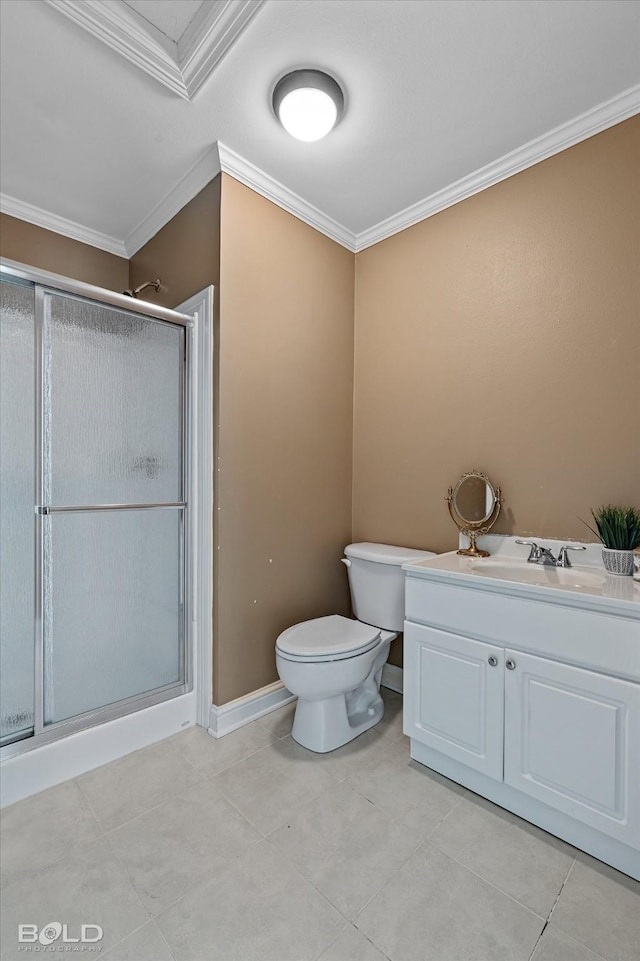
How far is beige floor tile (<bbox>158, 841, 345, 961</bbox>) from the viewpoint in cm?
100

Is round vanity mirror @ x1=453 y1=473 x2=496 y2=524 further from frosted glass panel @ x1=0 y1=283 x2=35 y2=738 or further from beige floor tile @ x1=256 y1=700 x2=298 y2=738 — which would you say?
frosted glass panel @ x1=0 y1=283 x2=35 y2=738

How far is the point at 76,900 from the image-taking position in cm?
111

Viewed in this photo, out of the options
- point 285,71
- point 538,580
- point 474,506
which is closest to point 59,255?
point 285,71

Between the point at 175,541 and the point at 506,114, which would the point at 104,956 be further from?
the point at 506,114

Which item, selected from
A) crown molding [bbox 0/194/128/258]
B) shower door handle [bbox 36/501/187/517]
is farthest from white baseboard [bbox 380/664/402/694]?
crown molding [bbox 0/194/128/258]

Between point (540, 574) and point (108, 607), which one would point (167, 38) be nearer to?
point (108, 607)

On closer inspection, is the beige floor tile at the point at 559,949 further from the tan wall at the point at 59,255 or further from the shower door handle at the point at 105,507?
the tan wall at the point at 59,255

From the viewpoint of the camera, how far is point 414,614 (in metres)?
1.63

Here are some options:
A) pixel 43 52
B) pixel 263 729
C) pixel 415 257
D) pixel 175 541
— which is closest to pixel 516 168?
pixel 415 257

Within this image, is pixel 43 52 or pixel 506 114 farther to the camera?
pixel 506 114

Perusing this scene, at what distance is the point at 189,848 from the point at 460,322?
7.22 ft

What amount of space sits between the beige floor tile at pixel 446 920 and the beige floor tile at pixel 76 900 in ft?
1.90

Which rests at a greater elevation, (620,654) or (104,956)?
→ (620,654)

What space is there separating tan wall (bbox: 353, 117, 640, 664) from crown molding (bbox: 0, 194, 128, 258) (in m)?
1.45
